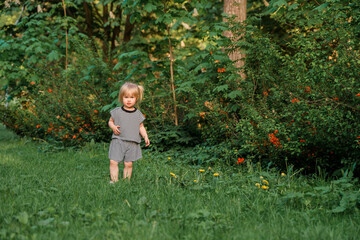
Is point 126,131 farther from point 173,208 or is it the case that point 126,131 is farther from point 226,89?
point 226,89

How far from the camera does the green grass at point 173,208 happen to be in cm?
268

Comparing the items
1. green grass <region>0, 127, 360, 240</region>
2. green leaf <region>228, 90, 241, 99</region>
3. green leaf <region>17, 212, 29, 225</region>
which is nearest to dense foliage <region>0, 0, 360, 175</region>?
green leaf <region>228, 90, 241, 99</region>

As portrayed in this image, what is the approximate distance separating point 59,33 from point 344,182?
8.91 metres

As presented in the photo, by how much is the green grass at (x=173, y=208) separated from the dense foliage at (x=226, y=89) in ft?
1.83

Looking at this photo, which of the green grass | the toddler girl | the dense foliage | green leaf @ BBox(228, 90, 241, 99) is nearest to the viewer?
the green grass

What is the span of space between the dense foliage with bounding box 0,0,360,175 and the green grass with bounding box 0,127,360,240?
0.56 metres

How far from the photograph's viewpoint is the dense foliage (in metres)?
4.18

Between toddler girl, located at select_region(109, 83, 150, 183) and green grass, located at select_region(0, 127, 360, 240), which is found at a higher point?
toddler girl, located at select_region(109, 83, 150, 183)

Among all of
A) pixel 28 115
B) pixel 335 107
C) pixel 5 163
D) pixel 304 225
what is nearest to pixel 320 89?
pixel 335 107

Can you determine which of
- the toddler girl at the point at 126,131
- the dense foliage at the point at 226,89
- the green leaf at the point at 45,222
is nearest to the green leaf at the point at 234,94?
the dense foliage at the point at 226,89

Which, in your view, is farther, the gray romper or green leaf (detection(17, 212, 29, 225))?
the gray romper

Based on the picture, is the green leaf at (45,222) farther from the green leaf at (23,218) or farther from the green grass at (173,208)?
the green leaf at (23,218)

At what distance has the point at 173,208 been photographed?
321cm

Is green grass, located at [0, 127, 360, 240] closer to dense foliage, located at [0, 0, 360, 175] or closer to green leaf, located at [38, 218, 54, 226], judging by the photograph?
green leaf, located at [38, 218, 54, 226]
